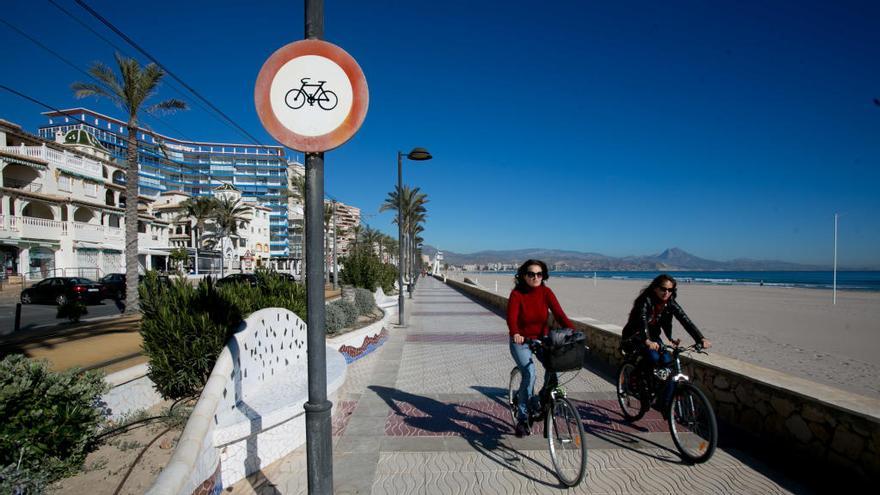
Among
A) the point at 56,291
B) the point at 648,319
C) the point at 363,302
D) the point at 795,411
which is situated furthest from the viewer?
the point at 56,291

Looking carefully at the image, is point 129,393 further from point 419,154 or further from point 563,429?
point 419,154

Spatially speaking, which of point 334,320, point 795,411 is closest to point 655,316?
point 795,411

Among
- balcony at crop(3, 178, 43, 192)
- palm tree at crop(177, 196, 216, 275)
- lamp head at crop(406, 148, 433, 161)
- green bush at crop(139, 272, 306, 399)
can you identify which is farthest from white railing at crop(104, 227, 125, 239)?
green bush at crop(139, 272, 306, 399)

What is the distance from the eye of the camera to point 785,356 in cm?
915

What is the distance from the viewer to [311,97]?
6.88 feet

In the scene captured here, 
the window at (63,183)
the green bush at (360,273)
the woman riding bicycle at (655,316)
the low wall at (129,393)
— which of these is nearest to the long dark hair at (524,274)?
the woman riding bicycle at (655,316)

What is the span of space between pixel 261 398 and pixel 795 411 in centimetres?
488

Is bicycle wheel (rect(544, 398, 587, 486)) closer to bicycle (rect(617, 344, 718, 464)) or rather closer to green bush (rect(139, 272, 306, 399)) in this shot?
bicycle (rect(617, 344, 718, 464))

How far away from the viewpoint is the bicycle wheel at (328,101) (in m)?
2.10

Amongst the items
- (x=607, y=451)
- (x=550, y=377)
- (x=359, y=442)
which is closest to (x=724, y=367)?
(x=607, y=451)

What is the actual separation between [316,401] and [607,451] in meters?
3.10

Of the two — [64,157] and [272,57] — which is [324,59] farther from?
[64,157]

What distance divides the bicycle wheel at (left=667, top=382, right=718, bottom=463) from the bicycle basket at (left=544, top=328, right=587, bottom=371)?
3.59ft

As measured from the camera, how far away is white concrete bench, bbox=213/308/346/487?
335cm
